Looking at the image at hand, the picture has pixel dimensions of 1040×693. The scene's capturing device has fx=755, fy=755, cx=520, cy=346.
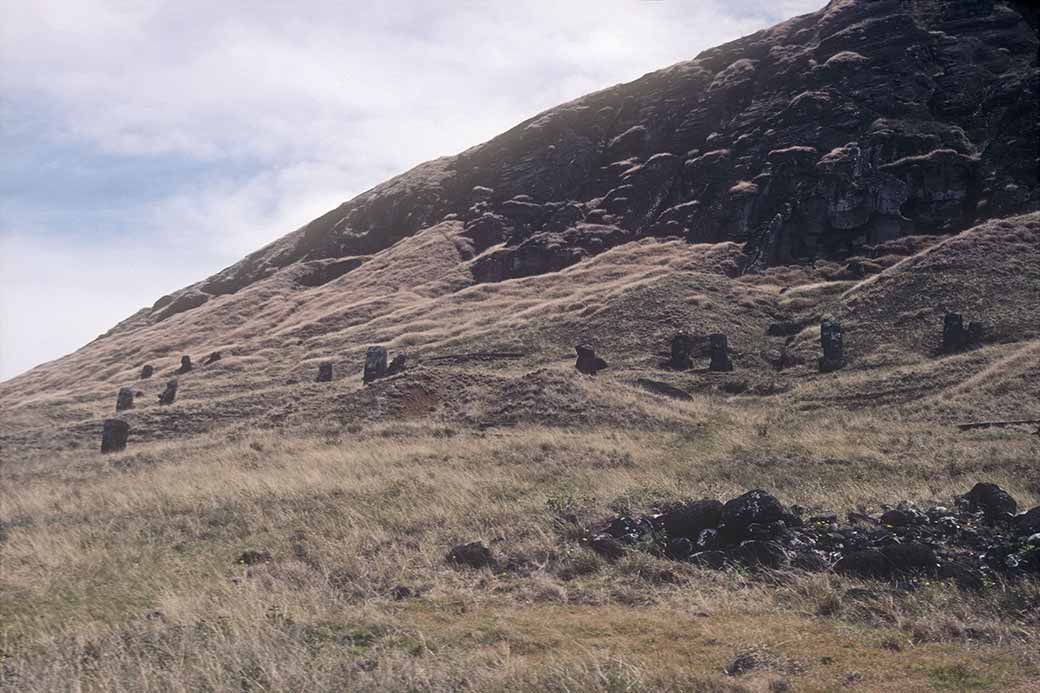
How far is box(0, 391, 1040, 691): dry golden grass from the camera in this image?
5.23m

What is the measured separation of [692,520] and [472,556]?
262 cm

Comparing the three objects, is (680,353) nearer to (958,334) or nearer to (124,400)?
(958,334)

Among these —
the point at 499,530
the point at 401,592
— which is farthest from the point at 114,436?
the point at 401,592

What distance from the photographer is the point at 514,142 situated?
103438mm

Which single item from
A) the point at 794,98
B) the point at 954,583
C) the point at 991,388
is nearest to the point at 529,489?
the point at 954,583

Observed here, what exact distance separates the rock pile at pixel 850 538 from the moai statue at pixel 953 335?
2563 cm

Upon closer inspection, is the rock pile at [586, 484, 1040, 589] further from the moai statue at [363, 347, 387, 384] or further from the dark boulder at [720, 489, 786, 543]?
the moai statue at [363, 347, 387, 384]

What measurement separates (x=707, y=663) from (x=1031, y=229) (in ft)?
162

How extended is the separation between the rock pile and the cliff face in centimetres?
5374

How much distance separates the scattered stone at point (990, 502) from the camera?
889 centimetres

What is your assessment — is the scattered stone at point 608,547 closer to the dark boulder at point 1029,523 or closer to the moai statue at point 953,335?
the dark boulder at point 1029,523

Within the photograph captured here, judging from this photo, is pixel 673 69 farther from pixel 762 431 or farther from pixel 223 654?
pixel 223 654

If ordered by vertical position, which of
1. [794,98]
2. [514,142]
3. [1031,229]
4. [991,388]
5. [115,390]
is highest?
[514,142]

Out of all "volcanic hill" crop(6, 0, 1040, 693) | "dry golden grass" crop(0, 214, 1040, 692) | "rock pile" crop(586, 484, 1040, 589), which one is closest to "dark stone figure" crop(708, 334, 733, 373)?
"volcanic hill" crop(6, 0, 1040, 693)
